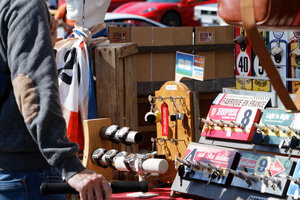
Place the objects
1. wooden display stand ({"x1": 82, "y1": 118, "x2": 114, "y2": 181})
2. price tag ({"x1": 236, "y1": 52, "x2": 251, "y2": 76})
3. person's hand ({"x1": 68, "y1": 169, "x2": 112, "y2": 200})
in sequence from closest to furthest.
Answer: person's hand ({"x1": 68, "y1": 169, "x2": 112, "y2": 200})
wooden display stand ({"x1": 82, "y1": 118, "x2": 114, "y2": 181})
price tag ({"x1": 236, "y1": 52, "x2": 251, "y2": 76})

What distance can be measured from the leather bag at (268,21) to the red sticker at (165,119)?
2.46 metres

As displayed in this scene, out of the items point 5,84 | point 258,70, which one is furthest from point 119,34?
point 5,84

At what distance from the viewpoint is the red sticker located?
459cm

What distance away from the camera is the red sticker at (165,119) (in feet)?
15.1

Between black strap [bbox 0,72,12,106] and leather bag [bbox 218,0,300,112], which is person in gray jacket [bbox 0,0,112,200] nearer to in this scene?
black strap [bbox 0,72,12,106]

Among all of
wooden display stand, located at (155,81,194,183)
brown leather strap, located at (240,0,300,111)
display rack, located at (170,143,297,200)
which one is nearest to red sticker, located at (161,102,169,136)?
wooden display stand, located at (155,81,194,183)

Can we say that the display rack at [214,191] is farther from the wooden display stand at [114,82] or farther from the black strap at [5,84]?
the black strap at [5,84]

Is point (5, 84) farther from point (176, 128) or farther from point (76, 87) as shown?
point (176, 128)

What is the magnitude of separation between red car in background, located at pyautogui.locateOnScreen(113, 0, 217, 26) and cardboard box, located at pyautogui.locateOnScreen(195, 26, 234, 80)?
11.4 metres

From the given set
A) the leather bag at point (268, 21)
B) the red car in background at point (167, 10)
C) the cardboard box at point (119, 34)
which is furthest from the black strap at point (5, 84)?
the red car in background at point (167, 10)

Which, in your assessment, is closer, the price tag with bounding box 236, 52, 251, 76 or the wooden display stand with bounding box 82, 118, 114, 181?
the wooden display stand with bounding box 82, 118, 114, 181

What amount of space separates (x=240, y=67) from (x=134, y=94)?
0.96m

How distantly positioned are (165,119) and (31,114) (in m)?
2.67

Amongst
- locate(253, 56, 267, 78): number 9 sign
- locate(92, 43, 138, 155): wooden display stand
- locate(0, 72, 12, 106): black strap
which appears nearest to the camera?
locate(0, 72, 12, 106): black strap
